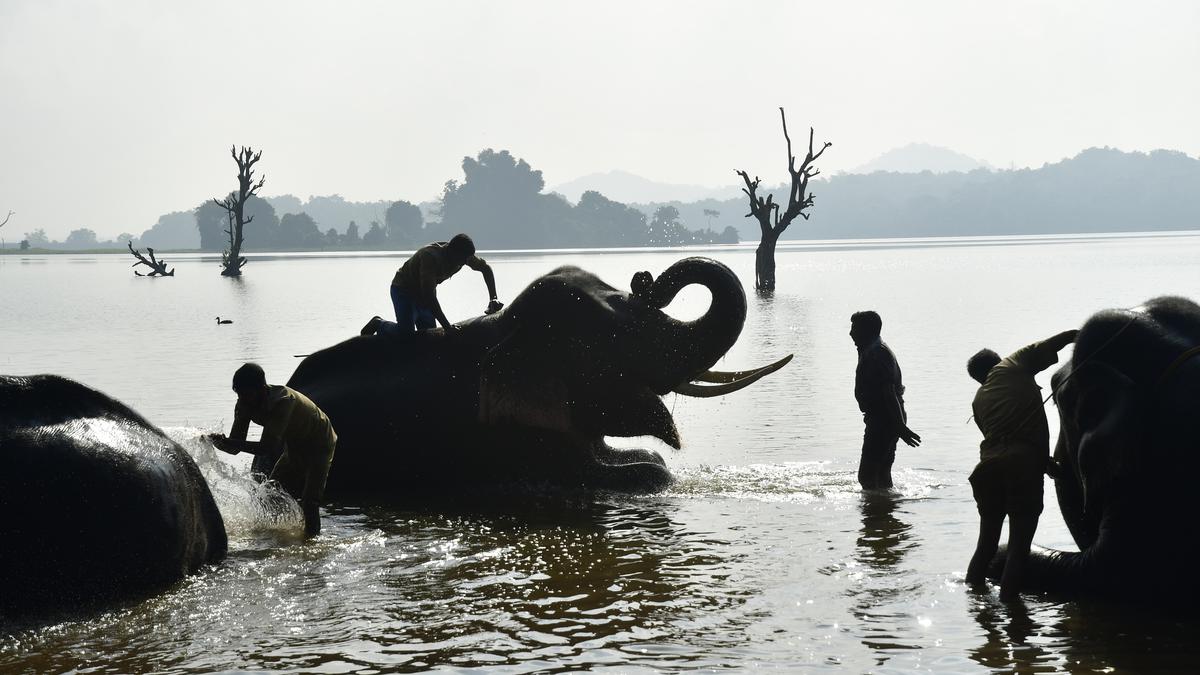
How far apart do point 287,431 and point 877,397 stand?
4.55 meters

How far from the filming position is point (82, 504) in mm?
7379

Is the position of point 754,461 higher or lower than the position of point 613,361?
lower

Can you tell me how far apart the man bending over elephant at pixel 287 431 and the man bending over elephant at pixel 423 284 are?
2.59 meters

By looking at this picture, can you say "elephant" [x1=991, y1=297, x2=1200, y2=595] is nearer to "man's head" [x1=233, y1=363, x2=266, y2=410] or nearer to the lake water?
the lake water

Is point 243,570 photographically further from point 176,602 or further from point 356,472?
point 356,472

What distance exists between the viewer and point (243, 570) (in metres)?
8.46

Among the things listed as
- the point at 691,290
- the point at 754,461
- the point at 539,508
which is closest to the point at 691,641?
the point at 539,508

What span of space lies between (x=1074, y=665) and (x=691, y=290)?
58.5 m

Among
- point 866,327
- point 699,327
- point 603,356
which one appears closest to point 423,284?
point 603,356

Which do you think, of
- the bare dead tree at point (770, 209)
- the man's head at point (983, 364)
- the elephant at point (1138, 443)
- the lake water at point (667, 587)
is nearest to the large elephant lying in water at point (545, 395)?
the lake water at point (667, 587)

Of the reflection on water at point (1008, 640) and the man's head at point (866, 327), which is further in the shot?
the man's head at point (866, 327)

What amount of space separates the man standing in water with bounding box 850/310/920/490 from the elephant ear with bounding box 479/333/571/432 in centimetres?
245

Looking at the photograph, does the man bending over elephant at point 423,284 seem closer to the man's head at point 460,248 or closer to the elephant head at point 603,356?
the man's head at point 460,248

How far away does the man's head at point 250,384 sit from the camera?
8703 mm
